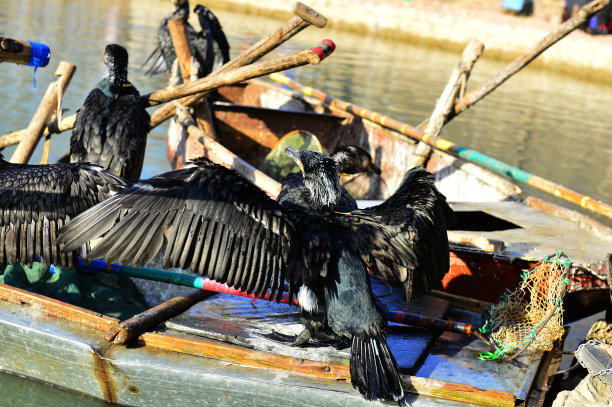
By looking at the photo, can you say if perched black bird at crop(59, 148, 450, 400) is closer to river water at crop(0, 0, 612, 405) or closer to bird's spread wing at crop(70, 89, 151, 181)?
bird's spread wing at crop(70, 89, 151, 181)

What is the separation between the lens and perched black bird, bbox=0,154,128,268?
4.01m

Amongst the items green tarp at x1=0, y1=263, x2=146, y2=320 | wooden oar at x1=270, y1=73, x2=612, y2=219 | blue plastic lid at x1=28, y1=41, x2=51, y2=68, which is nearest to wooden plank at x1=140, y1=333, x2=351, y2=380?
→ green tarp at x1=0, y1=263, x2=146, y2=320

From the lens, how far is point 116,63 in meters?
5.86

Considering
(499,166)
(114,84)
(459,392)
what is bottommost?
(459,392)

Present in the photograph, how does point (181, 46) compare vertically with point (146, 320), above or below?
above

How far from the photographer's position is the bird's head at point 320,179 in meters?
3.73

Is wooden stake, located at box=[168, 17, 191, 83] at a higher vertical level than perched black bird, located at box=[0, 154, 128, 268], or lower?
higher

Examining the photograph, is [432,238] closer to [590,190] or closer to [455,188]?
[455,188]

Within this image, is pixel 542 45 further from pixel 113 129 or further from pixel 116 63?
pixel 113 129

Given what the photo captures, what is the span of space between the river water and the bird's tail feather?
A: 5973 millimetres

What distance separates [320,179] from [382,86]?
13.1m

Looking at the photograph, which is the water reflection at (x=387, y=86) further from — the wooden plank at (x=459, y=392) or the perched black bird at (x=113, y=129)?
the wooden plank at (x=459, y=392)

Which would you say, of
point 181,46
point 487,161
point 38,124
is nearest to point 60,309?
point 38,124

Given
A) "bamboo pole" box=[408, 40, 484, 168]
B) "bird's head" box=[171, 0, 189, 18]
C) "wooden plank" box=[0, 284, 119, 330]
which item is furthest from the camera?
"bird's head" box=[171, 0, 189, 18]
